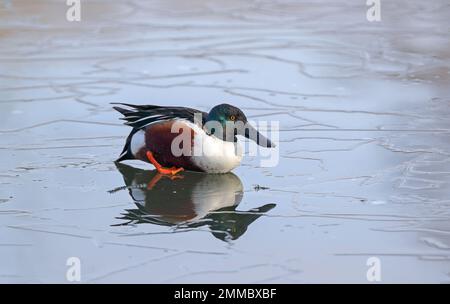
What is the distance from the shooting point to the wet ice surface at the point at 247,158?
5.25 m

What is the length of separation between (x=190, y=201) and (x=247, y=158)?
104cm

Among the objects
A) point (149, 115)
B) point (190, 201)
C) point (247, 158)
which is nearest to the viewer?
point (190, 201)

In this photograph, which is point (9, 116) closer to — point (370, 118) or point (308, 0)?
point (370, 118)

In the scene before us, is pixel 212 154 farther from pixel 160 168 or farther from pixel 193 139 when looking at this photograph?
pixel 160 168

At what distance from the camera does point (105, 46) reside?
34.1ft

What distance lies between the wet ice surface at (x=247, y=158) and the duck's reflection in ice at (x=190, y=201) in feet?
0.06

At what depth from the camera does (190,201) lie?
6.16 m

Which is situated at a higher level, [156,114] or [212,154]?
[156,114]
